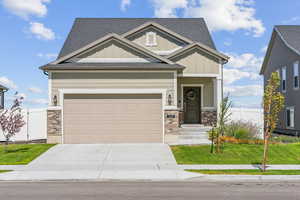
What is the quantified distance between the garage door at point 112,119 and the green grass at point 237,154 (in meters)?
2.28

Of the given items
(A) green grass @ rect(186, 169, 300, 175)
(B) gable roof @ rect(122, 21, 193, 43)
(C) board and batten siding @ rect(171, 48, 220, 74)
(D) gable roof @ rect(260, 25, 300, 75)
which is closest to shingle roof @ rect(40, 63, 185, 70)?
(C) board and batten siding @ rect(171, 48, 220, 74)

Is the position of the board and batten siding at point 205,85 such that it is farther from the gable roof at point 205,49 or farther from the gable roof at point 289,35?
the gable roof at point 289,35

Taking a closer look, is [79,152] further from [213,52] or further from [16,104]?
[213,52]

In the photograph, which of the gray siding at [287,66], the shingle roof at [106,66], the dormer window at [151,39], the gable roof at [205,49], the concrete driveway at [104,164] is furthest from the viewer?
the gray siding at [287,66]

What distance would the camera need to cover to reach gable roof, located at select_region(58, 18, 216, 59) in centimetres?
2256

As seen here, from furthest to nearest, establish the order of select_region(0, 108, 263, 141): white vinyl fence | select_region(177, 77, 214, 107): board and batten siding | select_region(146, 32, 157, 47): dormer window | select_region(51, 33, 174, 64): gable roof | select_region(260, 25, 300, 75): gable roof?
1. select_region(260, 25, 300, 75): gable roof
2. select_region(146, 32, 157, 47): dormer window
3. select_region(177, 77, 214, 107): board and batten siding
4. select_region(0, 108, 263, 141): white vinyl fence
5. select_region(51, 33, 174, 64): gable roof

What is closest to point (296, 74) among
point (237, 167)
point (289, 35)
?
point (289, 35)

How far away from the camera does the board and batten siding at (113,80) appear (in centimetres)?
1592

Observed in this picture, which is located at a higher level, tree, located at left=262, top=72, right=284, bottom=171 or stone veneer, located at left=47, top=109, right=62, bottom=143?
tree, located at left=262, top=72, right=284, bottom=171

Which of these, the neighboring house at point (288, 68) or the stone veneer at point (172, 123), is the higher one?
the neighboring house at point (288, 68)

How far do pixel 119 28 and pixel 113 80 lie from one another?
926cm

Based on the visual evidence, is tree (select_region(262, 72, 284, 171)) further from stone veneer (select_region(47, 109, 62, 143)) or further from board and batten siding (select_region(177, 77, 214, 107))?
stone veneer (select_region(47, 109, 62, 143))

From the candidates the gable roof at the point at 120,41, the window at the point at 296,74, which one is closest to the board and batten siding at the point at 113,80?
the gable roof at the point at 120,41
